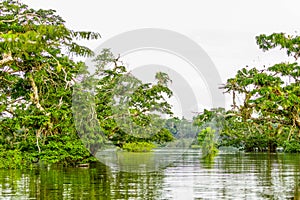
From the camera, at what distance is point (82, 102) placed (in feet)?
151

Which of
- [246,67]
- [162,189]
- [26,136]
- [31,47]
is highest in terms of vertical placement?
[246,67]

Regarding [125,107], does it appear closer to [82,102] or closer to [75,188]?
[82,102]

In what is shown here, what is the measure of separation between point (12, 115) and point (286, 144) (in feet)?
236

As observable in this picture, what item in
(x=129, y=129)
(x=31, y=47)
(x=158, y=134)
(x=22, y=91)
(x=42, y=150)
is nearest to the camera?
(x=31, y=47)

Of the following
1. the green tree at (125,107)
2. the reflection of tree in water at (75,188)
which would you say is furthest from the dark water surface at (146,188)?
the green tree at (125,107)

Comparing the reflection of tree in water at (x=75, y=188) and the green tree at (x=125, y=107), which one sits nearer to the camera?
the reflection of tree in water at (x=75, y=188)

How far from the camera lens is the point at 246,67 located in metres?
40.1

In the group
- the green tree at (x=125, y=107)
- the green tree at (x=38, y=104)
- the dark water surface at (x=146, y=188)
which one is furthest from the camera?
the green tree at (x=125, y=107)

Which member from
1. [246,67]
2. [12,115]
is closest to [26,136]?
[12,115]

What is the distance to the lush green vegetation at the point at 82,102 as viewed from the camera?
32906 millimetres

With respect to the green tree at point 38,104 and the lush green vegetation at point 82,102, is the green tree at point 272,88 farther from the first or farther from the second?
the green tree at point 38,104

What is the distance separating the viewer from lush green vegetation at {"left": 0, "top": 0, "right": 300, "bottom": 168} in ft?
108

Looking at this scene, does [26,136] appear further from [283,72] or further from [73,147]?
[283,72]

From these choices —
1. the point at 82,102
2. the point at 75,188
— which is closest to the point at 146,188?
the point at 75,188
